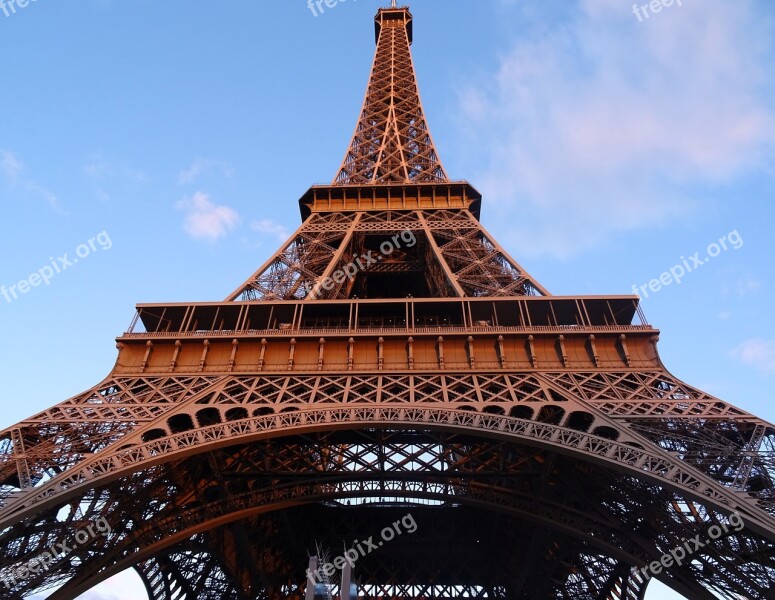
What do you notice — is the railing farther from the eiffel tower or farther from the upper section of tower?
the upper section of tower

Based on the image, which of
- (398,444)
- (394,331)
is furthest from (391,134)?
(398,444)

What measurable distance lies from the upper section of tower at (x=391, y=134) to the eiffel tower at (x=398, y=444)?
923 centimetres

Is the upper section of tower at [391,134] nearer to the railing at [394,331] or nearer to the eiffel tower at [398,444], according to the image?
the eiffel tower at [398,444]

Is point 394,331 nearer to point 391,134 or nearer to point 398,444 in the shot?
point 398,444

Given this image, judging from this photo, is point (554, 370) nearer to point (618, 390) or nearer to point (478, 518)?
point (618, 390)

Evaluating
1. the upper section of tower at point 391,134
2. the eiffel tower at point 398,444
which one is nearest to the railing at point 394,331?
the eiffel tower at point 398,444

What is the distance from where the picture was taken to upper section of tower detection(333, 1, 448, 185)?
34.8 metres

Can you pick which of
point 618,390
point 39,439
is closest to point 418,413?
point 618,390

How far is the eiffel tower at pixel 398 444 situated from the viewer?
1421 cm

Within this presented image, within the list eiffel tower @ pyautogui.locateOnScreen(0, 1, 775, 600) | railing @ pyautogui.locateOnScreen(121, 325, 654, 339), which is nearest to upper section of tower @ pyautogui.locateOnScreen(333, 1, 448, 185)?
eiffel tower @ pyautogui.locateOnScreen(0, 1, 775, 600)

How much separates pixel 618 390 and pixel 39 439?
15.1m

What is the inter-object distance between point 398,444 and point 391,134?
80.1ft

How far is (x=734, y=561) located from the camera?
13.8 meters

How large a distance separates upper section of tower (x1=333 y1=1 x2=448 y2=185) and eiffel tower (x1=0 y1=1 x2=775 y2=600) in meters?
9.23
